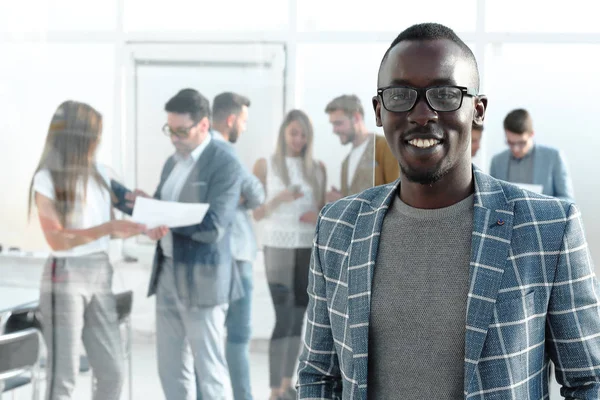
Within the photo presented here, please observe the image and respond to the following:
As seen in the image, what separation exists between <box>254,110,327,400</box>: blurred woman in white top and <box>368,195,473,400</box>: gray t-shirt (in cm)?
187

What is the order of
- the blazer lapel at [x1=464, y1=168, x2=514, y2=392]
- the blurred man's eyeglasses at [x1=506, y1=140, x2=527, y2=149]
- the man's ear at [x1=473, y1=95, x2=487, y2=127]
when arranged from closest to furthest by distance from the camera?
the blazer lapel at [x1=464, y1=168, x2=514, y2=392] → the man's ear at [x1=473, y1=95, x2=487, y2=127] → the blurred man's eyeglasses at [x1=506, y1=140, x2=527, y2=149]

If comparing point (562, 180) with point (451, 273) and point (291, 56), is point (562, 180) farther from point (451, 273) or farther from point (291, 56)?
point (451, 273)

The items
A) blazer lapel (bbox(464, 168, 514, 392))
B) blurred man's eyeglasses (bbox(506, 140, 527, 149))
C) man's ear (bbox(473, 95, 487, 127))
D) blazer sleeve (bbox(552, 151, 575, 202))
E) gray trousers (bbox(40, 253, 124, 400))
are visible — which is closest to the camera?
blazer lapel (bbox(464, 168, 514, 392))

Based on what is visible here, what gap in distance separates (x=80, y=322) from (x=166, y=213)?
0.59m

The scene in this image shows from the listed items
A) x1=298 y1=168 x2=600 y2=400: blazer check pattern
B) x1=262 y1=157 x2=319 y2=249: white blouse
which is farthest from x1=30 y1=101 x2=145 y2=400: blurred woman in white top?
x1=298 y1=168 x2=600 y2=400: blazer check pattern

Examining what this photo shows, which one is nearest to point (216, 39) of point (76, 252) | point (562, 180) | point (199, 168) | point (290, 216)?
point (199, 168)

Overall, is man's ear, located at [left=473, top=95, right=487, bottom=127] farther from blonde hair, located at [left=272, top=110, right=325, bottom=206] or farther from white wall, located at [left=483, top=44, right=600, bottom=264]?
white wall, located at [left=483, top=44, right=600, bottom=264]

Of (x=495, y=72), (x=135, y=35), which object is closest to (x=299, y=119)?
(x=135, y=35)

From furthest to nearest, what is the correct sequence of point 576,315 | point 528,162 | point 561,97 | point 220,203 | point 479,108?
point 528,162 < point 561,97 < point 220,203 < point 479,108 < point 576,315

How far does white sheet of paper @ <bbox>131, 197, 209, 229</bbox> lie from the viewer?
120 inches

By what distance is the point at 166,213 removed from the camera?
3.06 metres

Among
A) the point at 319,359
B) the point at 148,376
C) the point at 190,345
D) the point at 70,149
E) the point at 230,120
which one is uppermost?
the point at 230,120

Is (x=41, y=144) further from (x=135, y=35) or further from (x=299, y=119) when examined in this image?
(x=299, y=119)

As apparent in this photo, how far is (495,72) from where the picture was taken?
3.39 metres
